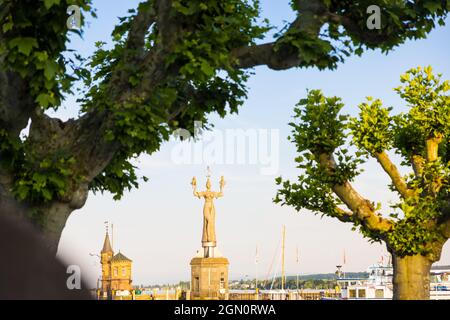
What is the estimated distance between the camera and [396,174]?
805 inches

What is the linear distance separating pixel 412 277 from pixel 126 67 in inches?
508

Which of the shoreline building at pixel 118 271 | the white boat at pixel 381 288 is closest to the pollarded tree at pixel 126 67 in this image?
the white boat at pixel 381 288

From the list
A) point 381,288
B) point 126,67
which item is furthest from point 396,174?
point 381,288

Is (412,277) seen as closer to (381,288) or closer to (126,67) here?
(126,67)

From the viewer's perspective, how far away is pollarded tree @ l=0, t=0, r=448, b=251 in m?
9.55

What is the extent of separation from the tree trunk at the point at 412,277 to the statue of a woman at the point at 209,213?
1077 inches

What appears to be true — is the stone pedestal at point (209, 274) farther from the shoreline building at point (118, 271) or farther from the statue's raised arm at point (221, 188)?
the shoreline building at point (118, 271)

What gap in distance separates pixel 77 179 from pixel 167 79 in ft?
7.46

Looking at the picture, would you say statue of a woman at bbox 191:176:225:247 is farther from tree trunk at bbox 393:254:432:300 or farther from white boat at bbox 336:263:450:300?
tree trunk at bbox 393:254:432:300

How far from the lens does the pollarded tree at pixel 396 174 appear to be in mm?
19188

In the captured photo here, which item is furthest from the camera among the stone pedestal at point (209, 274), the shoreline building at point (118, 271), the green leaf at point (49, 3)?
the shoreline building at point (118, 271)

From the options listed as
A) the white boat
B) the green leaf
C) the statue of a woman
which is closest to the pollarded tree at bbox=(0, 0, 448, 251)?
the green leaf
